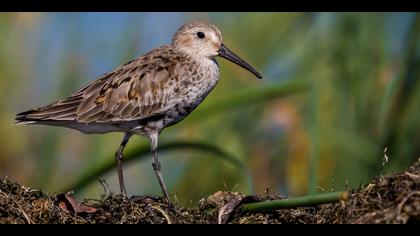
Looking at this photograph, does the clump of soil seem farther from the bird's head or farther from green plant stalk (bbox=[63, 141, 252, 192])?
the bird's head

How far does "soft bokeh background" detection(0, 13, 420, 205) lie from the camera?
27.9 feet

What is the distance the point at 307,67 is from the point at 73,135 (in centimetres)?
260

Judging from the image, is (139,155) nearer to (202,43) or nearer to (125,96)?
(125,96)

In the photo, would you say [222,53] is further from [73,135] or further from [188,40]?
[73,135]

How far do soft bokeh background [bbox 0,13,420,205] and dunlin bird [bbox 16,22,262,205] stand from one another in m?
→ 0.83

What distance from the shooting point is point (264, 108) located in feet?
29.8

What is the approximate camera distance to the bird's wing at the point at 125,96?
7402 millimetres

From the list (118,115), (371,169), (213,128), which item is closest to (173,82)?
(118,115)

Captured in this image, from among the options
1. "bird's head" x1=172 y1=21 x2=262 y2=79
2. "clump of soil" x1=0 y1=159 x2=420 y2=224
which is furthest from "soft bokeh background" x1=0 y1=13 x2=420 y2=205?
"clump of soil" x1=0 y1=159 x2=420 y2=224

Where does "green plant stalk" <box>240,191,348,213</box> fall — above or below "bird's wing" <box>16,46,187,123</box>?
below

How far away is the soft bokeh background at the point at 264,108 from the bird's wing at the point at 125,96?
91cm

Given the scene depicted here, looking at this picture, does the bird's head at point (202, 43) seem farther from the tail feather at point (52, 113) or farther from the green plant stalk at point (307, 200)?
the green plant stalk at point (307, 200)

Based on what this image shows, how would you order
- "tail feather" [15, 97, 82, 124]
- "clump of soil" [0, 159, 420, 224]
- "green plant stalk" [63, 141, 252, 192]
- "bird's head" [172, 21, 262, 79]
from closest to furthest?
"clump of soil" [0, 159, 420, 224]
"green plant stalk" [63, 141, 252, 192]
"tail feather" [15, 97, 82, 124]
"bird's head" [172, 21, 262, 79]

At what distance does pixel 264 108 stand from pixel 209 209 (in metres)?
3.58
